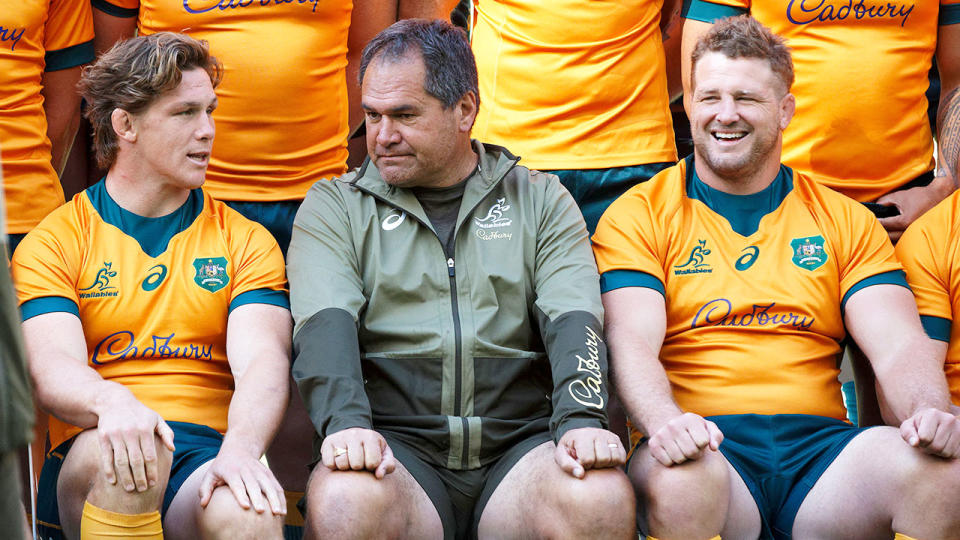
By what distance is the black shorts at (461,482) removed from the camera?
3318 millimetres

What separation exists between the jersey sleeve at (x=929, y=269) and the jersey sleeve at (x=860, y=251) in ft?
0.40

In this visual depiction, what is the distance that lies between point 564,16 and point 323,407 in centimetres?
157

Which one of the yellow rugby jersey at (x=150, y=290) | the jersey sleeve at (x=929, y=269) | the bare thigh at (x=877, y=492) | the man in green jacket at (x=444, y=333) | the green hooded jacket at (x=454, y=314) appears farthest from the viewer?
the jersey sleeve at (x=929, y=269)

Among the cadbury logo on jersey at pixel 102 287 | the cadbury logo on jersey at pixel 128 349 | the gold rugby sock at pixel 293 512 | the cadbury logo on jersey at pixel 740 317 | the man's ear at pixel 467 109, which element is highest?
the man's ear at pixel 467 109

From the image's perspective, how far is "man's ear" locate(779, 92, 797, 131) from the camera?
3.89 m

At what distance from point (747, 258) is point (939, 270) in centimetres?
62

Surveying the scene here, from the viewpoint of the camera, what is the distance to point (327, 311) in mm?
3373

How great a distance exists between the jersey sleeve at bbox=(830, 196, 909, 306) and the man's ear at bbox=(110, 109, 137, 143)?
2.08 m

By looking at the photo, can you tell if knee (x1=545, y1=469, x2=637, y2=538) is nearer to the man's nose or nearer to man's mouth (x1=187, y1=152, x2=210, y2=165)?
the man's nose

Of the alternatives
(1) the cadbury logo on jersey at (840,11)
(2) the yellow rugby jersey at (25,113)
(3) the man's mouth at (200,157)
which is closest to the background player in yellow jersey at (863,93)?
(1) the cadbury logo on jersey at (840,11)

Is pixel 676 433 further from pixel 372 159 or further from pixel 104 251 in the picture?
pixel 104 251

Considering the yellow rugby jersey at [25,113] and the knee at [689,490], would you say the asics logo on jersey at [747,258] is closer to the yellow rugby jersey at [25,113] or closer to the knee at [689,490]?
the knee at [689,490]

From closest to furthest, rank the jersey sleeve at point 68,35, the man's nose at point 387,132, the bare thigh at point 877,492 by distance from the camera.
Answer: the bare thigh at point 877,492 → the man's nose at point 387,132 → the jersey sleeve at point 68,35

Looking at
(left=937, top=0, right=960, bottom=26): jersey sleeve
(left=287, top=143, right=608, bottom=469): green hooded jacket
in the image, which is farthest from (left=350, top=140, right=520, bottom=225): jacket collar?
(left=937, top=0, right=960, bottom=26): jersey sleeve
